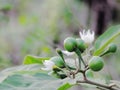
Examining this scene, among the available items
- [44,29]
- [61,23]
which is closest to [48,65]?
[44,29]

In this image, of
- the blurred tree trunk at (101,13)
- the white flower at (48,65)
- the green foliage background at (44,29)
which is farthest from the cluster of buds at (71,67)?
the blurred tree trunk at (101,13)

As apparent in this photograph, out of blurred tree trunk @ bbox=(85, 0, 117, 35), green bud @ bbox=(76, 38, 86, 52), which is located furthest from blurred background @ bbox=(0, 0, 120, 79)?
green bud @ bbox=(76, 38, 86, 52)

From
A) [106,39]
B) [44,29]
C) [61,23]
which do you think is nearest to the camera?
[106,39]

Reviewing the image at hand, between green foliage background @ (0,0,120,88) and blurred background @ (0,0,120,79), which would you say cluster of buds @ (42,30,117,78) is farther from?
blurred background @ (0,0,120,79)

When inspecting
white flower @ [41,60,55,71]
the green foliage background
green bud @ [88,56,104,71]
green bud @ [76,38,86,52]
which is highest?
the green foliage background

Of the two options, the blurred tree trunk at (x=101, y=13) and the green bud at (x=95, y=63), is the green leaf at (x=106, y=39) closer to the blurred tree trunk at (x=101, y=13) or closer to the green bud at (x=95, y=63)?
the green bud at (x=95, y=63)

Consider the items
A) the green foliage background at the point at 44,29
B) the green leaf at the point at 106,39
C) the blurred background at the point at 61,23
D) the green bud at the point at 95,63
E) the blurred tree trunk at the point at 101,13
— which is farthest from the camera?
the blurred tree trunk at the point at 101,13

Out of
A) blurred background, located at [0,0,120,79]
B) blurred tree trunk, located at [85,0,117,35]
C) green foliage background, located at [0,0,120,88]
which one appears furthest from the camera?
blurred tree trunk, located at [85,0,117,35]

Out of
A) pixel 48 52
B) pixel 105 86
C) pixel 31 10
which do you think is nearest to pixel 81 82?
pixel 105 86

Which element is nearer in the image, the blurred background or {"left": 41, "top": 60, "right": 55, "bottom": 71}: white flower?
{"left": 41, "top": 60, "right": 55, "bottom": 71}: white flower

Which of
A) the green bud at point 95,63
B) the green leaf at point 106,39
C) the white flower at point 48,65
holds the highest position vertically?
the green leaf at point 106,39

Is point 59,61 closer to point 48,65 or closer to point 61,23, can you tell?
point 48,65
